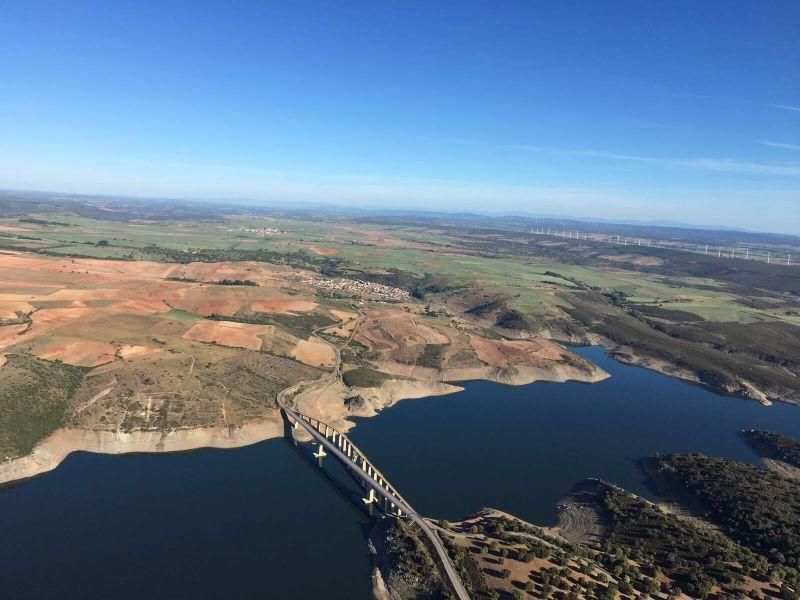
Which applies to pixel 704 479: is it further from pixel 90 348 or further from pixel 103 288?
pixel 103 288

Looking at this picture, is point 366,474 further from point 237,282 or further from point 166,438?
point 237,282

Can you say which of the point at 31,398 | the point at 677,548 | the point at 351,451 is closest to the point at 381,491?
the point at 351,451

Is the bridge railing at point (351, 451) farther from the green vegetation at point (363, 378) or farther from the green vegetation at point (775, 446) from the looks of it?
the green vegetation at point (775, 446)

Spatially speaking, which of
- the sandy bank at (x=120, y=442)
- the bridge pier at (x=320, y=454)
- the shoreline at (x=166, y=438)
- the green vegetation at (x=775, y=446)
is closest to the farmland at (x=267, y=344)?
the shoreline at (x=166, y=438)

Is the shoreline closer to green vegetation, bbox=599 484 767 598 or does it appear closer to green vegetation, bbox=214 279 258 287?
green vegetation, bbox=599 484 767 598

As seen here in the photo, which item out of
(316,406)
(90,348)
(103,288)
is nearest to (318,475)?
(316,406)

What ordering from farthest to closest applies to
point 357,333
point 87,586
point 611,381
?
point 357,333 < point 611,381 < point 87,586

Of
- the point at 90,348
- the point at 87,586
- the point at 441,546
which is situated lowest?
the point at 87,586

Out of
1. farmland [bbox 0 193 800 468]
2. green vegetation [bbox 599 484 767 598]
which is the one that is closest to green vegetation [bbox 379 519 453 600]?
green vegetation [bbox 599 484 767 598]
